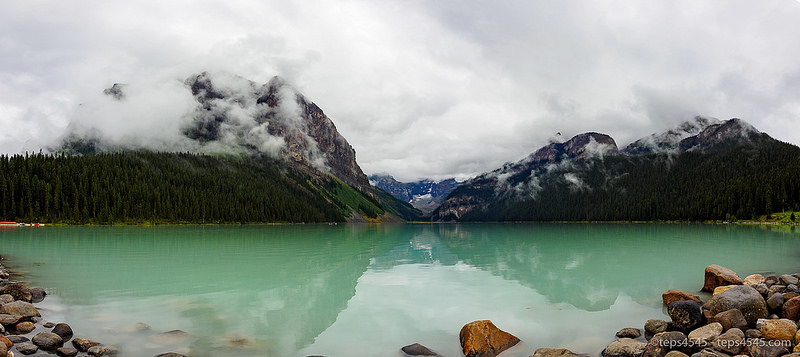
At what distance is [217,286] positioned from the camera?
26141mm

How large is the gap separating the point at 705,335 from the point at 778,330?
188 cm

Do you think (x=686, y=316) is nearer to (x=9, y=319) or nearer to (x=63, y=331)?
(x=63, y=331)

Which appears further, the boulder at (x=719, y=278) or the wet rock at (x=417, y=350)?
the boulder at (x=719, y=278)

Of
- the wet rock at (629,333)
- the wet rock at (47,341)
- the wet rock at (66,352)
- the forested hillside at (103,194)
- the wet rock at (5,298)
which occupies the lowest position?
the wet rock at (629,333)

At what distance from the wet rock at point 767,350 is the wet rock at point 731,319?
2.05 m

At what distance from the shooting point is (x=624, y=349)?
1319cm

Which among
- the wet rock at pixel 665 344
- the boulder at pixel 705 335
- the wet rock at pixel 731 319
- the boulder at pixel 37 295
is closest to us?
the wet rock at pixel 665 344

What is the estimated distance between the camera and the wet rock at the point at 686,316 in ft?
48.4

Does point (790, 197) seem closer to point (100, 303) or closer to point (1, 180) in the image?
point (100, 303)

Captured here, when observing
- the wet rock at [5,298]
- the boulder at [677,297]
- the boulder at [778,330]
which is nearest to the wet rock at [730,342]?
the boulder at [778,330]

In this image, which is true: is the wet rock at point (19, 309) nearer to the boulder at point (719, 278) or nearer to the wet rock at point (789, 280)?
the boulder at point (719, 278)

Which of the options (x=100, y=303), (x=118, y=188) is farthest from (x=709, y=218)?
(x=118, y=188)

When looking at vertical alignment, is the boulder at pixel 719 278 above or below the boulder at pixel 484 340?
above

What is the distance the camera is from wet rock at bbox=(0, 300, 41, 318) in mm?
16109
